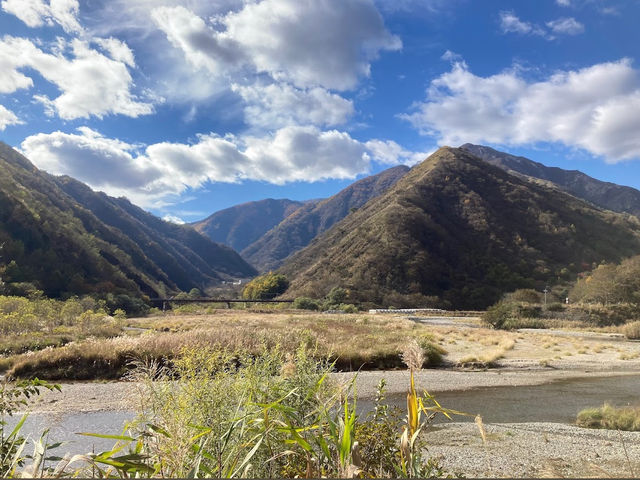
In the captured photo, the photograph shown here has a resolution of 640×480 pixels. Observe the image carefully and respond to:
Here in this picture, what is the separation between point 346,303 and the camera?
76188 mm

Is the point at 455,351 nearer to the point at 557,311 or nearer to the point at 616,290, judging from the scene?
the point at 557,311

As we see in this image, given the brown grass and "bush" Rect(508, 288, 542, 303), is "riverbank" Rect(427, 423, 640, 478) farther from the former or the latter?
"bush" Rect(508, 288, 542, 303)

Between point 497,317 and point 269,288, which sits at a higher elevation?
point 269,288

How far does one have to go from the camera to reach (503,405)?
46.5 ft

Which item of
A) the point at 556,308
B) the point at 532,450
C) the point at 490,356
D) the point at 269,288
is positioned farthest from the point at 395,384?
the point at 269,288

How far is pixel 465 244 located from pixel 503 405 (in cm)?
9117

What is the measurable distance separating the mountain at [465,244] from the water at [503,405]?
61.9 m

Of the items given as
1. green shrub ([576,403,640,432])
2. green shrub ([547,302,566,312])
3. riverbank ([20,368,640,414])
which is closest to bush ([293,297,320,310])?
green shrub ([547,302,566,312])

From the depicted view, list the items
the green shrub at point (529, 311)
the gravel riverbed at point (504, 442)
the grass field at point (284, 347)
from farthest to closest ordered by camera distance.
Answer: the green shrub at point (529, 311) < the grass field at point (284, 347) < the gravel riverbed at point (504, 442)

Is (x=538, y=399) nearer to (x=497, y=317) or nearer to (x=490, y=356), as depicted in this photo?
(x=490, y=356)

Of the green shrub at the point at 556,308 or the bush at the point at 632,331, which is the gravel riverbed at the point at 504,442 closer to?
the bush at the point at 632,331

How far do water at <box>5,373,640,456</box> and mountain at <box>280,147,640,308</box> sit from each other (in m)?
61.9

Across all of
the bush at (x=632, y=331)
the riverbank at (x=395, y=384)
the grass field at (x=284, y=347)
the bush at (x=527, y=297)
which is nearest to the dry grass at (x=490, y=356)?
the grass field at (x=284, y=347)

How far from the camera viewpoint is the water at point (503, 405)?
10133 millimetres
